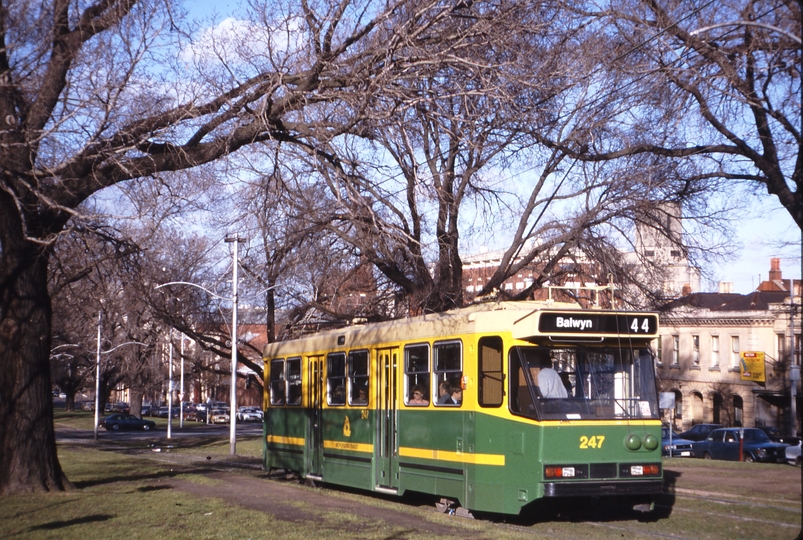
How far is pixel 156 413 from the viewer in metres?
98.8

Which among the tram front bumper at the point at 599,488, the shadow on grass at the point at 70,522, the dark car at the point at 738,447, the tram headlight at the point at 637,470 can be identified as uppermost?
the tram headlight at the point at 637,470

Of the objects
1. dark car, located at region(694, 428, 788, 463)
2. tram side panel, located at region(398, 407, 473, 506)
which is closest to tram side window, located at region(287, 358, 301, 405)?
tram side panel, located at region(398, 407, 473, 506)

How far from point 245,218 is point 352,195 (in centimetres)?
308

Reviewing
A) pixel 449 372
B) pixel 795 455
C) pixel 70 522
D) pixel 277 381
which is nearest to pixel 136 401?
pixel 277 381

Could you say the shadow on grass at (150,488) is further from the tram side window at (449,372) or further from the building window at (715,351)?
the building window at (715,351)

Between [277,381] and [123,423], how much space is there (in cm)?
4983

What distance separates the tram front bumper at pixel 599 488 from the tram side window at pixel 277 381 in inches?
371

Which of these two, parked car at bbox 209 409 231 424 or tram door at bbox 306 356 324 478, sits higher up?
tram door at bbox 306 356 324 478

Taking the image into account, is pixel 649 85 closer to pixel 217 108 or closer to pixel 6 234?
pixel 217 108

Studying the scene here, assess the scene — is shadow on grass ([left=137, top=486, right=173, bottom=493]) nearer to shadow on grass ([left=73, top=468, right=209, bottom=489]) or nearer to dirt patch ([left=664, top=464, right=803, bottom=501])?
shadow on grass ([left=73, top=468, right=209, bottom=489])

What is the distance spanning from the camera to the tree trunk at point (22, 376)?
15133 millimetres

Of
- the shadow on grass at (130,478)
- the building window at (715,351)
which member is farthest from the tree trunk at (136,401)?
the shadow on grass at (130,478)

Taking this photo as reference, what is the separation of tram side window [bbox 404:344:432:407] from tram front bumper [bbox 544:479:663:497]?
2.94m

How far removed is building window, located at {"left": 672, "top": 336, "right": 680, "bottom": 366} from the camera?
6301 centimetres
